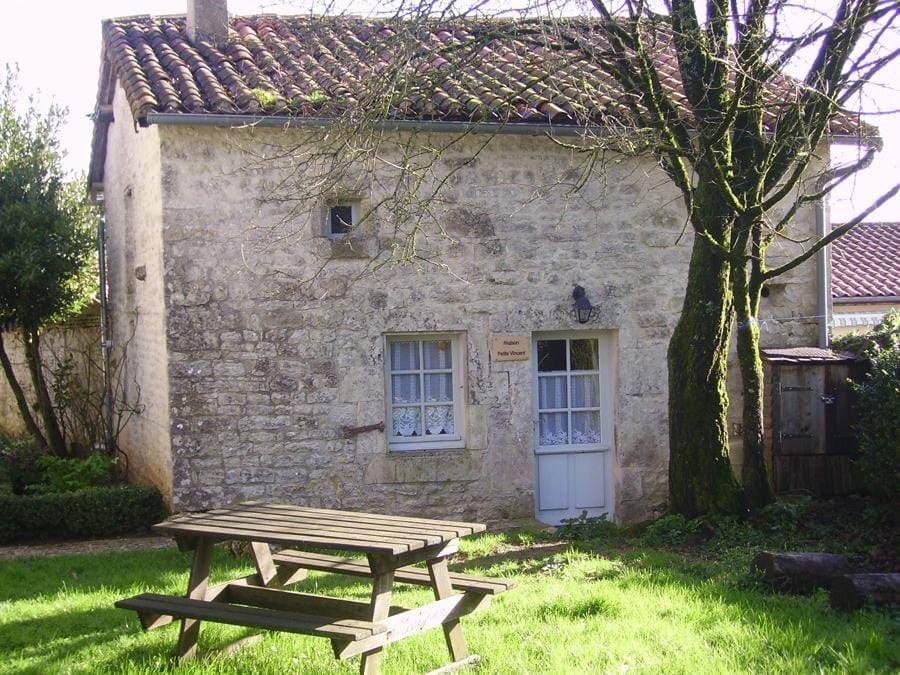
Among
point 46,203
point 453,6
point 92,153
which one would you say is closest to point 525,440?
point 453,6

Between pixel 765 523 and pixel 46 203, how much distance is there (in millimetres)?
9176

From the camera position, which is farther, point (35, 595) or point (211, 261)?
point (211, 261)

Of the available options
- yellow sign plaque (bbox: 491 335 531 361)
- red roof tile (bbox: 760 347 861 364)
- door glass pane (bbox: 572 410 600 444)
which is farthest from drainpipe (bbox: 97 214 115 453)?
red roof tile (bbox: 760 347 861 364)

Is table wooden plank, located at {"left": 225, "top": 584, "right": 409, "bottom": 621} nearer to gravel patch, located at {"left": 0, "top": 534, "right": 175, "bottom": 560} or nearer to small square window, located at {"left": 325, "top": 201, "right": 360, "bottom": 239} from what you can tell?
gravel patch, located at {"left": 0, "top": 534, "right": 175, "bottom": 560}

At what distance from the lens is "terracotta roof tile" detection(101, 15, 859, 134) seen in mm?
7945

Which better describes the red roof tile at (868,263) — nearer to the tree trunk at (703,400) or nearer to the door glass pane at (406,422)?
the tree trunk at (703,400)

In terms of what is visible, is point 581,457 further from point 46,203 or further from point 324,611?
point 46,203

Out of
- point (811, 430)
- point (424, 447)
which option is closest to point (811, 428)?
point (811, 430)

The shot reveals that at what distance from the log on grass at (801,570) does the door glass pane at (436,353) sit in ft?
14.6

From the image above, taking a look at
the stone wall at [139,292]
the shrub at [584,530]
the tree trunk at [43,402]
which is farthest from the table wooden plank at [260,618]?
the tree trunk at [43,402]

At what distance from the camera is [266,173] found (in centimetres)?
959

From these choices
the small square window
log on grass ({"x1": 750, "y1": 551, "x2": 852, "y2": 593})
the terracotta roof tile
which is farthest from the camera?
the small square window

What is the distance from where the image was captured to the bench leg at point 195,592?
5.19 m

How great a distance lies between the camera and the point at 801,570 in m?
6.32
